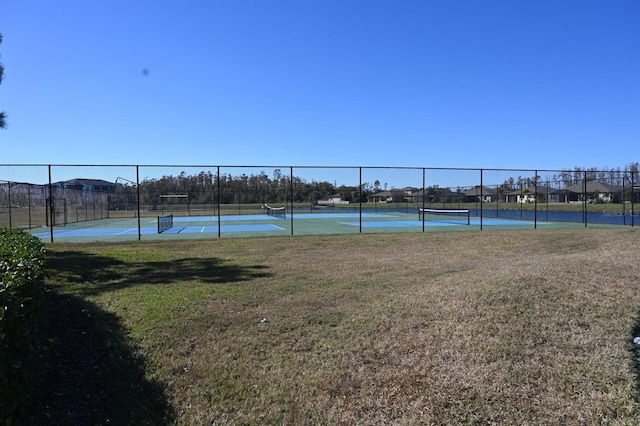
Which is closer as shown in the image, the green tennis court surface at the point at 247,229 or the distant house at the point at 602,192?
the green tennis court surface at the point at 247,229

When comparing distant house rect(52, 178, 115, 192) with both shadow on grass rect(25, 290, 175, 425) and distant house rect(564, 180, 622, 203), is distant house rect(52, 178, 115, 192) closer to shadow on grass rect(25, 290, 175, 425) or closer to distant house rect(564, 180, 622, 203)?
shadow on grass rect(25, 290, 175, 425)

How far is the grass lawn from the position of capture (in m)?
3.05

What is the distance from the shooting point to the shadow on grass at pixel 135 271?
7641 mm

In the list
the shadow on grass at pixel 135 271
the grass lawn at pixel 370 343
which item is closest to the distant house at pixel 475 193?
the grass lawn at pixel 370 343

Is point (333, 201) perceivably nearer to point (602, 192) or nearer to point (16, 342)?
point (602, 192)

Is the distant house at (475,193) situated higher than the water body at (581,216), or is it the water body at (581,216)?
the distant house at (475,193)

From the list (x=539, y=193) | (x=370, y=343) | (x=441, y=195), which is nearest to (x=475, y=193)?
(x=441, y=195)

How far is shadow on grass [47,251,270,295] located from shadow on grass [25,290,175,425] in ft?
8.25

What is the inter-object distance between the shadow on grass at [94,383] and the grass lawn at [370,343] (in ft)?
0.08

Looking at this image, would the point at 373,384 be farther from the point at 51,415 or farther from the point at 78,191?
the point at 78,191

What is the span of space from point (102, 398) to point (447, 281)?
4.83 meters

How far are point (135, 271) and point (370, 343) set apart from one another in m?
6.19

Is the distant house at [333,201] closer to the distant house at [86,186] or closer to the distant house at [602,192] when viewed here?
the distant house at [86,186]

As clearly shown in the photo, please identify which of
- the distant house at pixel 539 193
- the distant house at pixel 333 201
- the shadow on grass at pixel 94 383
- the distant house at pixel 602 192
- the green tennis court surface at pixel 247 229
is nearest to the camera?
the shadow on grass at pixel 94 383
